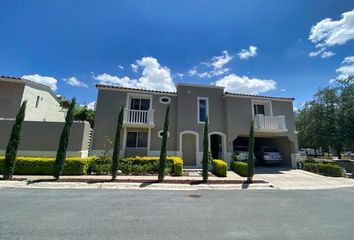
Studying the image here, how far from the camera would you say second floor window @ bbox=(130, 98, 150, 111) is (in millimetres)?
15363

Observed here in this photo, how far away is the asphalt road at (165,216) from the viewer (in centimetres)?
390

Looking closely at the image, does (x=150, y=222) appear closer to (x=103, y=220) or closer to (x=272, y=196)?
(x=103, y=220)

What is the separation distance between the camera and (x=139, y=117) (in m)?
14.3

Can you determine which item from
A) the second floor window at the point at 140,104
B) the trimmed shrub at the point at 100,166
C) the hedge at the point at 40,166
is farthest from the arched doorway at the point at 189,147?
the hedge at the point at 40,166

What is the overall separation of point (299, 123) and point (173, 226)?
2438 centimetres

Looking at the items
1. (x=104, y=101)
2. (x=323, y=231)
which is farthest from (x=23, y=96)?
(x=323, y=231)

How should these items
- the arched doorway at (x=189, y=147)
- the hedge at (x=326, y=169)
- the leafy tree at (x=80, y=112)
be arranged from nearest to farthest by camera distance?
the hedge at (x=326, y=169) < the arched doorway at (x=189, y=147) < the leafy tree at (x=80, y=112)

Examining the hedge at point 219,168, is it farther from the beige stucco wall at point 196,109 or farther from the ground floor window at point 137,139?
the ground floor window at point 137,139

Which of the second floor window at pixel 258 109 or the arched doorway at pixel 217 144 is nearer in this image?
the arched doorway at pixel 217 144

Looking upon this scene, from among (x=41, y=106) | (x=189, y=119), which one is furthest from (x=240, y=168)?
(x=41, y=106)

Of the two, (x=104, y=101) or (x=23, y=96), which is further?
(x=104, y=101)

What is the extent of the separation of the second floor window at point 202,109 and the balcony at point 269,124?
14.2ft

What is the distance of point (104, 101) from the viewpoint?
14.3 m

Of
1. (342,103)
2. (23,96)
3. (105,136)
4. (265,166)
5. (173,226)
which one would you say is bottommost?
(173,226)
